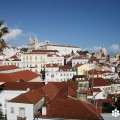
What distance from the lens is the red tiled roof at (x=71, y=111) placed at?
2486cm

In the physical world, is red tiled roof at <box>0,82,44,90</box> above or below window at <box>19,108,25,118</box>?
above

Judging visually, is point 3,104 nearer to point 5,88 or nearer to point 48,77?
point 5,88

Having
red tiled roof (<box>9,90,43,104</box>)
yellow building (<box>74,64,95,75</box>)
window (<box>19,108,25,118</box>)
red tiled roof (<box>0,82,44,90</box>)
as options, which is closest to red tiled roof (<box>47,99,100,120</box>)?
red tiled roof (<box>9,90,43,104</box>)

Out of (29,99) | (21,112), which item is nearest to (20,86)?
(29,99)

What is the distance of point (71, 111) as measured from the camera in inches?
1021

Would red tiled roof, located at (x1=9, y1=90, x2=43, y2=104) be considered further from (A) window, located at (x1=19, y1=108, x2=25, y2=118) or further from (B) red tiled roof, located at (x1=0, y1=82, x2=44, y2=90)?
(B) red tiled roof, located at (x1=0, y1=82, x2=44, y2=90)

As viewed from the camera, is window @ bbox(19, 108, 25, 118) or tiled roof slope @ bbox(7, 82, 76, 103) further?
tiled roof slope @ bbox(7, 82, 76, 103)

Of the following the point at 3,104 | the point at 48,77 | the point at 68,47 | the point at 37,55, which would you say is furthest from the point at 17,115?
→ the point at 68,47

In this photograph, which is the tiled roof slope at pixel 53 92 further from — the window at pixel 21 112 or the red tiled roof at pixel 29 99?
the window at pixel 21 112

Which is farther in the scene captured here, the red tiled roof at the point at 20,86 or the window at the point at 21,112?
the red tiled roof at the point at 20,86

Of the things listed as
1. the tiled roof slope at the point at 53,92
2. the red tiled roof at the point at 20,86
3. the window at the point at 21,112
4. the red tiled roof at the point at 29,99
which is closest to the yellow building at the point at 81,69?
the tiled roof slope at the point at 53,92

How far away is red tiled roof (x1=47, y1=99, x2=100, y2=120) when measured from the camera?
24859 millimetres

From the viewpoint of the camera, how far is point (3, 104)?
38656 mm

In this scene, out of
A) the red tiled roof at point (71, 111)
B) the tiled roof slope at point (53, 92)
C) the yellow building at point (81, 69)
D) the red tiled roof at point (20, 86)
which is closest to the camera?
the red tiled roof at point (71, 111)
